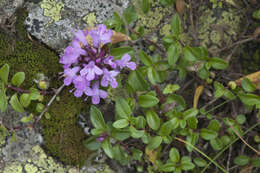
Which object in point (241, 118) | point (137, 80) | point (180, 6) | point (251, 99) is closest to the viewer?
point (137, 80)

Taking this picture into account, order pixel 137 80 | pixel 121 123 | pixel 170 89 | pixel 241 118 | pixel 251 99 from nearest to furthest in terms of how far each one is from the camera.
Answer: pixel 121 123 < pixel 137 80 < pixel 251 99 < pixel 170 89 < pixel 241 118

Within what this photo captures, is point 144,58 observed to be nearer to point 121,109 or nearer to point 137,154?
point 121,109

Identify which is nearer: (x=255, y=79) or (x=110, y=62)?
(x=110, y=62)

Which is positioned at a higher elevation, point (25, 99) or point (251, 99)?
point (25, 99)

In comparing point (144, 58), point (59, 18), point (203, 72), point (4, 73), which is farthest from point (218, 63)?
point (4, 73)

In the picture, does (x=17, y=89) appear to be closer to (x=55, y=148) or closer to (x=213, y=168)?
(x=55, y=148)

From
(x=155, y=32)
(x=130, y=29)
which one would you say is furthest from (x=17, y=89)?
(x=155, y=32)

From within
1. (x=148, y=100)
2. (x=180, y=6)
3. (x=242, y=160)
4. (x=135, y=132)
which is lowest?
(x=242, y=160)

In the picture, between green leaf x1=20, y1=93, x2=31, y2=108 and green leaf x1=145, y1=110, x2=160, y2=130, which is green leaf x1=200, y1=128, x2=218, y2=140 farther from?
green leaf x1=20, y1=93, x2=31, y2=108
